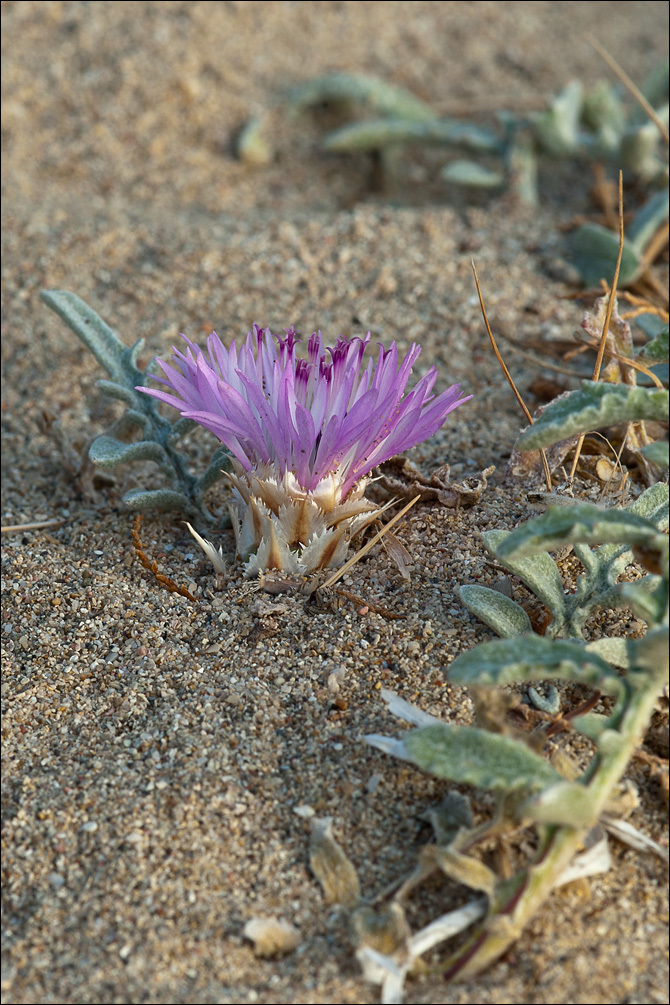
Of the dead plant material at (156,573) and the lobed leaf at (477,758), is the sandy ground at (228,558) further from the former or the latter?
the lobed leaf at (477,758)

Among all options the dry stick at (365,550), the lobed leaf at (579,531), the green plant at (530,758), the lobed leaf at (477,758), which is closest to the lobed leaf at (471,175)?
the dry stick at (365,550)

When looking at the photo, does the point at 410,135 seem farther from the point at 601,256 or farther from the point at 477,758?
the point at 477,758

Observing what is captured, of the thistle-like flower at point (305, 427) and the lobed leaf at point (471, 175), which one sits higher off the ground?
the lobed leaf at point (471, 175)

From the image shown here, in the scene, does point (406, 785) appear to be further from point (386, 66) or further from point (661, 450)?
point (386, 66)

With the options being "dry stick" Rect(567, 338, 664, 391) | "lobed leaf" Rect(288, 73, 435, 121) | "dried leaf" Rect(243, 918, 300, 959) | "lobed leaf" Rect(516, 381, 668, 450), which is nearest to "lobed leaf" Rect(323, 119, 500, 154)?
"lobed leaf" Rect(288, 73, 435, 121)

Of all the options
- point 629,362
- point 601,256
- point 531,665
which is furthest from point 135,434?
point 601,256

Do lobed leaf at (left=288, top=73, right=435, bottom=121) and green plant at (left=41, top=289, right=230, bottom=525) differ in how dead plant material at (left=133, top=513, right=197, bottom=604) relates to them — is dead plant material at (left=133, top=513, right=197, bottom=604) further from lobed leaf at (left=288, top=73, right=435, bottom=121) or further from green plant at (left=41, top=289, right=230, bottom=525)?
lobed leaf at (left=288, top=73, right=435, bottom=121)
